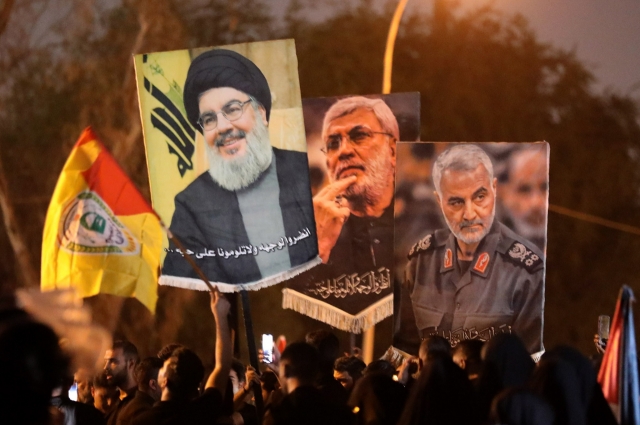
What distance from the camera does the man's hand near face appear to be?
9047mm

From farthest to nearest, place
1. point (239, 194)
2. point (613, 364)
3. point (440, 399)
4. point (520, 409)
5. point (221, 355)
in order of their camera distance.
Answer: point (239, 194), point (221, 355), point (613, 364), point (440, 399), point (520, 409)

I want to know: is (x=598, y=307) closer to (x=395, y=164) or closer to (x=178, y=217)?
(x=395, y=164)

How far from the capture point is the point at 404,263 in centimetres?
855

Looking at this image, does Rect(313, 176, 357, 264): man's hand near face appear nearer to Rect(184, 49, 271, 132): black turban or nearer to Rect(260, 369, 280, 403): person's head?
Rect(184, 49, 271, 132): black turban

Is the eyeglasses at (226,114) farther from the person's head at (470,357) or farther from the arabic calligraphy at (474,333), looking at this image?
the person's head at (470,357)

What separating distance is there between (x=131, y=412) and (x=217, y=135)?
283cm

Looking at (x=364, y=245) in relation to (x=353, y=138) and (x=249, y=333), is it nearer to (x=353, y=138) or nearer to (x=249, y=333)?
(x=353, y=138)

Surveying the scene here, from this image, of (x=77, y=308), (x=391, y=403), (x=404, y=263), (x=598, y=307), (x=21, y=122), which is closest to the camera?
(x=77, y=308)

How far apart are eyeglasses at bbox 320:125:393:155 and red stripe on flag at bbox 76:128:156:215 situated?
255cm

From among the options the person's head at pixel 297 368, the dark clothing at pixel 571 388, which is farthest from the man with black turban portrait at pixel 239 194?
the dark clothing at pixel 571 388

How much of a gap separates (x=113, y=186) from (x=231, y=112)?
4.42ft

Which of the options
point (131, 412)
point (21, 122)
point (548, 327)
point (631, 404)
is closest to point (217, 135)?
point (131, 412)

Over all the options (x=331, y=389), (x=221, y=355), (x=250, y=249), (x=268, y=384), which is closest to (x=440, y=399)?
(x=221, y=355)

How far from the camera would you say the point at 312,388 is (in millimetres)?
5211
